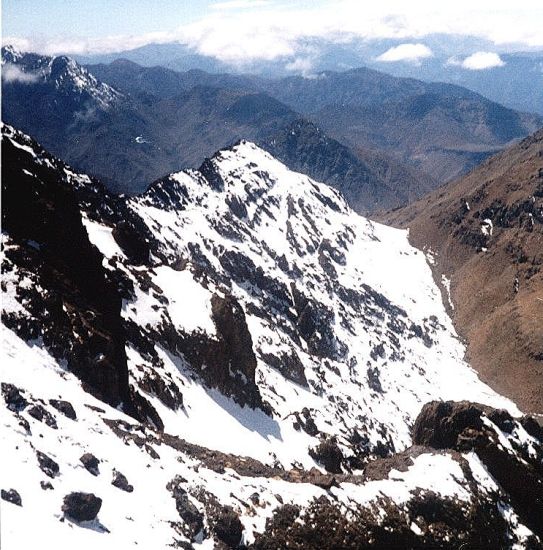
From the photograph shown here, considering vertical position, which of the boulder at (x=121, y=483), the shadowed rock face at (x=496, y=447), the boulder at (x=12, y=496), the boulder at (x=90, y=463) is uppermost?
the boulder at (x=12, y=496)

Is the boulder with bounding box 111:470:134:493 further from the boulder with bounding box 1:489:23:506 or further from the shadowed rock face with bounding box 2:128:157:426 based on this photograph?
the shadowed rock face with bounding box 2:128:157:426

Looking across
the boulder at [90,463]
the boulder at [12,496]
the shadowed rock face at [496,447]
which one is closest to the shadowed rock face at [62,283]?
the boulder at [90,463]

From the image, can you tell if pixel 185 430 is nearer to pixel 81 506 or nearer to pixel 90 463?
pixel 90 463

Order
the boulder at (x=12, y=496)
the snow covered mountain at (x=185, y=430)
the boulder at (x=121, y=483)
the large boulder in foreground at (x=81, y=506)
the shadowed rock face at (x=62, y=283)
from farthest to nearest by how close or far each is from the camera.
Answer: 1. the shadowed rock face at (x=62, y=283)
2. the boulder at (x=121, y=483)
3. the snow covered mountain at (x=185, y=430)
4. the large boulder in foreground at (x=81, y=506)
5. the boulder at (x=12, y=496)

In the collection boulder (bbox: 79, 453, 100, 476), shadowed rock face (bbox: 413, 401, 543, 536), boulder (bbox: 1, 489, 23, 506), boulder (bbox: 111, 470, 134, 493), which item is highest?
boulder (bbox: 1, 489, 23, 506)

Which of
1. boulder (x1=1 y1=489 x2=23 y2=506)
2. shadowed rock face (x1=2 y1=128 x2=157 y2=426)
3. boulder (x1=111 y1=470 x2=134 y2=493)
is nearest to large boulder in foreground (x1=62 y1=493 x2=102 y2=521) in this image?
boulder (x1=1 y1=489 x2=23 y2=506)

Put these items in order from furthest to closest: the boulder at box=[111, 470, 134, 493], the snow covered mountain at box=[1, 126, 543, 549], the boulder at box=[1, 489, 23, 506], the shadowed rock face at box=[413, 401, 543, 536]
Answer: the shadowed rock face at box=[413, 401, 543, 536] → the boulder at box=[111, 470, 134, 493] → the snow covered mountain at box=[1, 126, 543, 549] → the boulder at box=[1, 489, 23, 506]

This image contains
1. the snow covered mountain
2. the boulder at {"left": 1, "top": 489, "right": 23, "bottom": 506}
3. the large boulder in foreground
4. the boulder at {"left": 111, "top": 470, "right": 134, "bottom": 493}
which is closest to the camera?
the boulder at {"left": 1, "top": 489, "right": 23, "bottom": 506}

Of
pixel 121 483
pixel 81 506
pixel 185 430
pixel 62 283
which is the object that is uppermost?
pixel 62 283

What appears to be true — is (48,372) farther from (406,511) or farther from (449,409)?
(449,409)

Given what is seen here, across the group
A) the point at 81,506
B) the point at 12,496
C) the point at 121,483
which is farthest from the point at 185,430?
the point at 12,496

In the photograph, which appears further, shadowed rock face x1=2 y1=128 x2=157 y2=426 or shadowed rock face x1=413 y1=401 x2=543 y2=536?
shadowed rock face x1=413 y1=401 x2=543 y2=536

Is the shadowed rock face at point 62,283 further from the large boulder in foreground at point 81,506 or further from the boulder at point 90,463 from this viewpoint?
the large boulder in foreground at point 81,506
